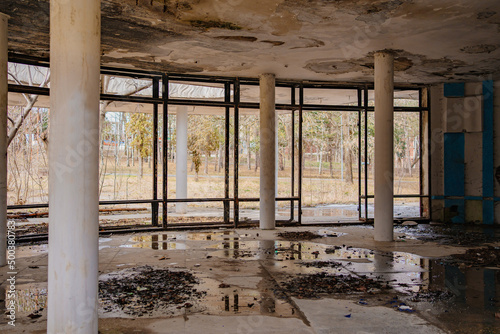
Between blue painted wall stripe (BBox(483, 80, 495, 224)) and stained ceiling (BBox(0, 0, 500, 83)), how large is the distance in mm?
998

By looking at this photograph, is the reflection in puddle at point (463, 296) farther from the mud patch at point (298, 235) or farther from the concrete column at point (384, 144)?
the mud patch at point (298, 235)

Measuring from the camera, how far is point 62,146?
317 centimetres

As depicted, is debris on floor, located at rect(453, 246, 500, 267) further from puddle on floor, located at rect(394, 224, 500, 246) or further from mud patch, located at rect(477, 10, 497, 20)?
mud patch, located at rect(477, 10, 497, 20)

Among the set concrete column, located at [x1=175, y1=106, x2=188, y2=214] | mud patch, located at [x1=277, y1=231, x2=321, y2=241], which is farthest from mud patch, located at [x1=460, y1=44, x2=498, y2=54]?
concrete column, located at [x1=175, y1=106, x2=188, y2=214]

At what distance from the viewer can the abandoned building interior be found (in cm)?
Answer: 325

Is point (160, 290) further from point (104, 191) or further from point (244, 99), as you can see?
point (104, 191)

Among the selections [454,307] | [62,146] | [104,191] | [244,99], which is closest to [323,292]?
[454,307]

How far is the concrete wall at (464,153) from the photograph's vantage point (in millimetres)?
10570

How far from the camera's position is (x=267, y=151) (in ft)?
31.4

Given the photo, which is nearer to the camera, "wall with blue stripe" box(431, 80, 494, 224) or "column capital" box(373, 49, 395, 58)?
"column capital" box(373, 49, 395, 58)

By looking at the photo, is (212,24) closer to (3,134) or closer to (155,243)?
(3,134)

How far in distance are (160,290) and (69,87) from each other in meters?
2.60

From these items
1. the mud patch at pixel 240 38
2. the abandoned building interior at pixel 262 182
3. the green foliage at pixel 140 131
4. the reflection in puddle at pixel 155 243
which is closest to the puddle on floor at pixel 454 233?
the abandoned building interior at pixel 262 182

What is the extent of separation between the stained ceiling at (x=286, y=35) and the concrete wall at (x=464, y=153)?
3.77 ft
